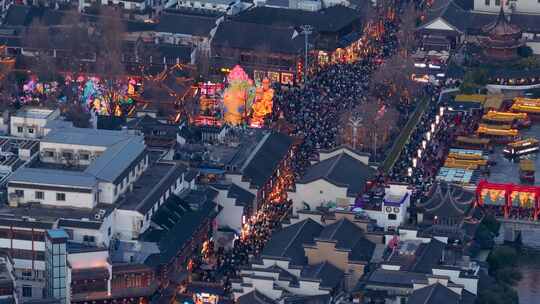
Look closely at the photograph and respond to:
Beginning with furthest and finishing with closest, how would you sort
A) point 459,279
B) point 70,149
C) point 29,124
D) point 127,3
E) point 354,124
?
point 127,3 → point 354,124 → point 29,124 → point 70,149 → point 459,279

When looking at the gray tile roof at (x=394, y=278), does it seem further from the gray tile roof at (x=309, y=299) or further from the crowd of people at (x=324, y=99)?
the crowd of people at (x=324, y=99)

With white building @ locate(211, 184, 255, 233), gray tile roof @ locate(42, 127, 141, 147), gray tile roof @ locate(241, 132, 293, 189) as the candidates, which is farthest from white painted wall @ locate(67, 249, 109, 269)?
gray tile roof @ locate(241, 132, 293, 189)

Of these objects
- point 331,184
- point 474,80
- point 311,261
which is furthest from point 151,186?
point 474,80

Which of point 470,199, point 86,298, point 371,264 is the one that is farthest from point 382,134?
point 86,298

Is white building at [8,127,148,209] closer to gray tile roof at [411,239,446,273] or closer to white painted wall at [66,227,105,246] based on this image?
white painted wall at [66,227,105,246]

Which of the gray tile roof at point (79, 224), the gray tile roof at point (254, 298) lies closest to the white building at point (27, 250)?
the gray tile roof at point (79, 224)

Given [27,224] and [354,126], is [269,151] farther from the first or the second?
[27,224]
